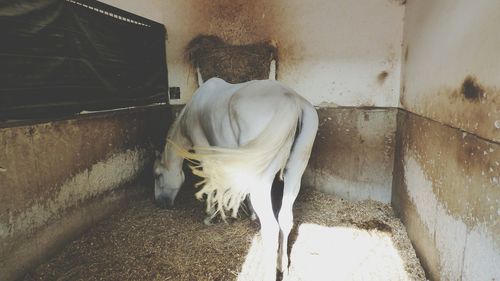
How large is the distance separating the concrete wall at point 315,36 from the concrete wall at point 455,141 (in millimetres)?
474

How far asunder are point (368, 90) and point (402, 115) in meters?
0.44

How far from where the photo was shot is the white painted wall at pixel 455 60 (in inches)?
46.8

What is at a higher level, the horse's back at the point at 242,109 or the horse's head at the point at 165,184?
the horse's back at the point at 242,109

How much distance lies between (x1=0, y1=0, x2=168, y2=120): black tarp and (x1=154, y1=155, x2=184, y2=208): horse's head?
2.29 feet

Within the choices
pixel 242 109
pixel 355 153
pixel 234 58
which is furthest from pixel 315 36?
pixel 242 109

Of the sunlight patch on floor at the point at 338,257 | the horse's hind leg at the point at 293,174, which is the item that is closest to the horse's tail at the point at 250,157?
the horse's hind leg at the point at 293,174

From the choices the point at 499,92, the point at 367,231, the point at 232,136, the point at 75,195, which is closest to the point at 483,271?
the point at 499,92

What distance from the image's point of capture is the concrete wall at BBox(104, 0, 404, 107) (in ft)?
9.43

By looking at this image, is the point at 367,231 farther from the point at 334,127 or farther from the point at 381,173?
the point at 334,127

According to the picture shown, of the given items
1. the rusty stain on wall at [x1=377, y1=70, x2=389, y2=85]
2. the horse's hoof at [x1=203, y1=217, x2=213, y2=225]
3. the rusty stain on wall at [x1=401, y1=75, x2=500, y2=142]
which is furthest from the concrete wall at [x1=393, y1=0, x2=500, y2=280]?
the horse's hoof at [x1=203, y1=217, x2=213, y2=225]

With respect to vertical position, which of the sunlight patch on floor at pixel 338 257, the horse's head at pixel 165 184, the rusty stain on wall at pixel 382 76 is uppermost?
the rusty stain on wall at pixel 382 76

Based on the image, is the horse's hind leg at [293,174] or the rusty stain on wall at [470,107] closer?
the rusty stain on wall at [470,107]

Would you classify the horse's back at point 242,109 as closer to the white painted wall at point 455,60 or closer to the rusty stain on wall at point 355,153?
the white painted wall at point 455,60

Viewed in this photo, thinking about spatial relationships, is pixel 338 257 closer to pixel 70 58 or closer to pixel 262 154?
pixel 262 154
